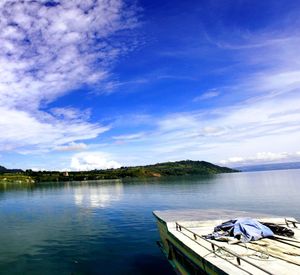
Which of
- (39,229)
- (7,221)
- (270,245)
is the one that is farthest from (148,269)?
(7,221)

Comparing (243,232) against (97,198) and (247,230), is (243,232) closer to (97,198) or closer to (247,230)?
(247,230)

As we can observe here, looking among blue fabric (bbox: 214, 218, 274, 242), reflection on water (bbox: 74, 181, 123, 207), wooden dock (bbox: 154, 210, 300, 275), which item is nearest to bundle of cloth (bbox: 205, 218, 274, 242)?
blue fabric (bbox: 214, 218, 274, 242)

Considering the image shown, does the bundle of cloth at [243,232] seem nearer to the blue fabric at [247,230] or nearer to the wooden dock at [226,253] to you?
the blue fabric at [247,230]

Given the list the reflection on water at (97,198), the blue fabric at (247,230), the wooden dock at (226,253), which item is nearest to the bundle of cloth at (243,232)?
the blue fabric at (247,230)

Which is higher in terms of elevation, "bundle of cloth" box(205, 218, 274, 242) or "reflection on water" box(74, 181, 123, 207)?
"bundle of cloth" box(205, 218, 274, 242)

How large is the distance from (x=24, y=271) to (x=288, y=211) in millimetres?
47740

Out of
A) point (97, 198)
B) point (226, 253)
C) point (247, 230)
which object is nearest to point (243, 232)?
point (247, 230)

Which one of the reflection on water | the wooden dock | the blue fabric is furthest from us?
the reflection on water

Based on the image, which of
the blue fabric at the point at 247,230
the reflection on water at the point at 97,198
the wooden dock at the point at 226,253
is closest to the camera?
the wooden dock at the point at 226,253

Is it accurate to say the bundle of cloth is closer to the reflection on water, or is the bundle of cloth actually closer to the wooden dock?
the wooden dock

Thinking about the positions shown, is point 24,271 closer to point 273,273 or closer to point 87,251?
point 87,251

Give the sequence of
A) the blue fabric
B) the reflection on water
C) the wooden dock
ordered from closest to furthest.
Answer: the wooden dock
the blue fabric
the reflection on water

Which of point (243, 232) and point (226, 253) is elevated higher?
point (243, 232)

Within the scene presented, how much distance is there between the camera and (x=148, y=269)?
24250 mm
